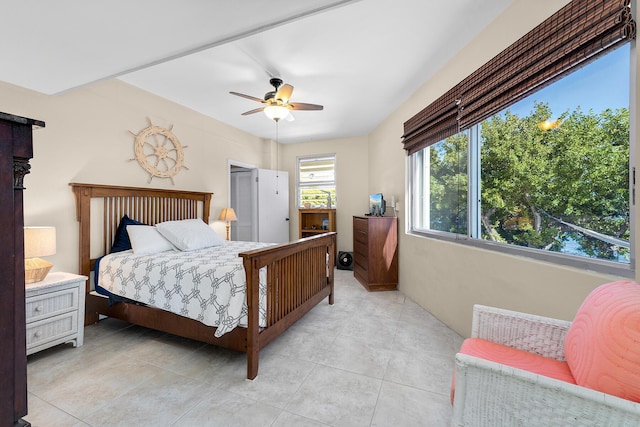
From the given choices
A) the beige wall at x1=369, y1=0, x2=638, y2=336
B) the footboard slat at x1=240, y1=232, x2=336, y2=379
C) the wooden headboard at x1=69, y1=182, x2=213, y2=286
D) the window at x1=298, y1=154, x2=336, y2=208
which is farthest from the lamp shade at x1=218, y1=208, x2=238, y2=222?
the beige wall at x1=369, y1=0, x2=638, y2=336

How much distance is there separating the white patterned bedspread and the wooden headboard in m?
0.34

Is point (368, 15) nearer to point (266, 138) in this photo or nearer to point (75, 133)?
point (75, 133)

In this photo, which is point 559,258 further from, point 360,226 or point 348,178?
point 348,178

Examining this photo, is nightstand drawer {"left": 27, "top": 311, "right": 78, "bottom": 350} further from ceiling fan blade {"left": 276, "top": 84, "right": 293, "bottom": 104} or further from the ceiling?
ceiling fan blade {"left": 276, "top": 84, "right": 293, "bottom": 104}

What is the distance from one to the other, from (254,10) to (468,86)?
5.77ft

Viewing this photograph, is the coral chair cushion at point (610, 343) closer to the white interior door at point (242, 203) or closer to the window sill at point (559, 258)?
the window sill at point (559, 258)

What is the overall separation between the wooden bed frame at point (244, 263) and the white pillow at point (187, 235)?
46 centimetres

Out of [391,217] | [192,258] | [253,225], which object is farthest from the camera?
[253,225]

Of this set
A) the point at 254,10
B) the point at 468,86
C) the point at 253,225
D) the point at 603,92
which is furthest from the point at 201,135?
the point at 603,92

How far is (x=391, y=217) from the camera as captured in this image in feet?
12.5

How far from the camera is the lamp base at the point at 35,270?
2006mm

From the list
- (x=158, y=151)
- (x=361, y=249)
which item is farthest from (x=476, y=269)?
(x=158, y=151)

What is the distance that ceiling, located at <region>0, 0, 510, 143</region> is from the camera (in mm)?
1456

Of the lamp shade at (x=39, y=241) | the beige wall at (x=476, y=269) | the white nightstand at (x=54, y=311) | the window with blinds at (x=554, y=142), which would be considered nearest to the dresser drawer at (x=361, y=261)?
the beige wall at (x=476, y=269)
